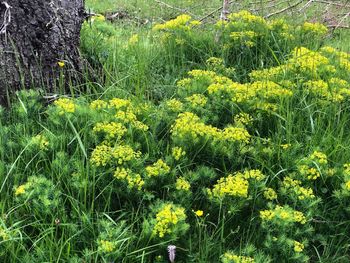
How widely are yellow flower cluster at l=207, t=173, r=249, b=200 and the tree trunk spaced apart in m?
1.50

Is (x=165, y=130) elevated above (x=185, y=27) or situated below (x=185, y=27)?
Result: below

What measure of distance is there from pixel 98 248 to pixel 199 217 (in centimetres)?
62

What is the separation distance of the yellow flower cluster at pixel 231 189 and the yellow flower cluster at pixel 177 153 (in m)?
0.31

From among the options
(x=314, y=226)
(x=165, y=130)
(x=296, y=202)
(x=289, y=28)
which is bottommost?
(x=314, y=226)

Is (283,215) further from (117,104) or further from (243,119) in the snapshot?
(117,104)

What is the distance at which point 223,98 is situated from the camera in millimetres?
3123

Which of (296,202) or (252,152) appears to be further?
(252,152)

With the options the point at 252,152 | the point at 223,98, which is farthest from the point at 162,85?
the point at 252,152

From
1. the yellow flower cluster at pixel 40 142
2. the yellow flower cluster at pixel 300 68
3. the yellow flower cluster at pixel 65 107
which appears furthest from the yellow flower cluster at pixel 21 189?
the yellow flower cluster at pixel 300 68

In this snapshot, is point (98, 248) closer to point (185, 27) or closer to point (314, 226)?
point (314, 226)

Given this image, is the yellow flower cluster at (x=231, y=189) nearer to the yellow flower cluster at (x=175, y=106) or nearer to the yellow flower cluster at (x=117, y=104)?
the yellow flower cluster at (x=175, y=106)

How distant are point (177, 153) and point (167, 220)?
547mm

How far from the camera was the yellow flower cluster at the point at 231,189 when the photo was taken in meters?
2.34

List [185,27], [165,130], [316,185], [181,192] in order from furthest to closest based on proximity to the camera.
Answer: [185,27] → [165,130] → [316,185] → [181,192]
